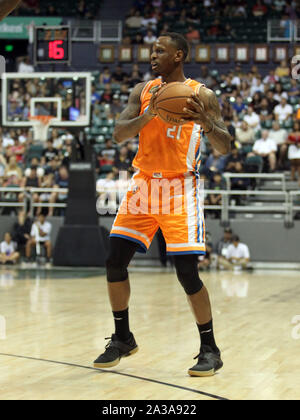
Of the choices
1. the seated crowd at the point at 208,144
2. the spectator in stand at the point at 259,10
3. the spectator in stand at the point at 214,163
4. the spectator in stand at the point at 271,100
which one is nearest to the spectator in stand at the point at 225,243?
the seated crowd at the point at 208,144

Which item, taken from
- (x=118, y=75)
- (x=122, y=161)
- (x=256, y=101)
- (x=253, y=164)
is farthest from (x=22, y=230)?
(x=118, y=75)

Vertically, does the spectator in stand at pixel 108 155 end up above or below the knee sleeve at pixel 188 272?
above

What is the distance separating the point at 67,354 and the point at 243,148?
12.2 metres

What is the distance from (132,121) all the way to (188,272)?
1.04 meters

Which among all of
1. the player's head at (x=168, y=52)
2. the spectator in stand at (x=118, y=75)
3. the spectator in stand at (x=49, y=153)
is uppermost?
the spectator in stand at (x=118, y=75)

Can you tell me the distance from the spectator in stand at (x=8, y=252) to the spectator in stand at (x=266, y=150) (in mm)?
5624

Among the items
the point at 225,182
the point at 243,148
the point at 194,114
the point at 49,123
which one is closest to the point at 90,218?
the point at 49,123

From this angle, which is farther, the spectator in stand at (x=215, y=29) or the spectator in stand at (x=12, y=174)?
the spectator in stand at (x=215, y=29)

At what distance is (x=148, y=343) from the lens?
19.8ft

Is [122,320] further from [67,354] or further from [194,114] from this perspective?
[194,114]

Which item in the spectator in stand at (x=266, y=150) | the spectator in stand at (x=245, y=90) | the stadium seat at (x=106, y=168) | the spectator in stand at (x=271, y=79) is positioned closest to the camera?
the spectator in stand at (x=266, y=150)

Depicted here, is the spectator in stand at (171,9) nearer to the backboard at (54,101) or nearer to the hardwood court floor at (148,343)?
the backboard at (54,101)

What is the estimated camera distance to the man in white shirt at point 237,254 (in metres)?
14.8

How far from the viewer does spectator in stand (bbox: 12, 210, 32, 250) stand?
15974 millimetres
